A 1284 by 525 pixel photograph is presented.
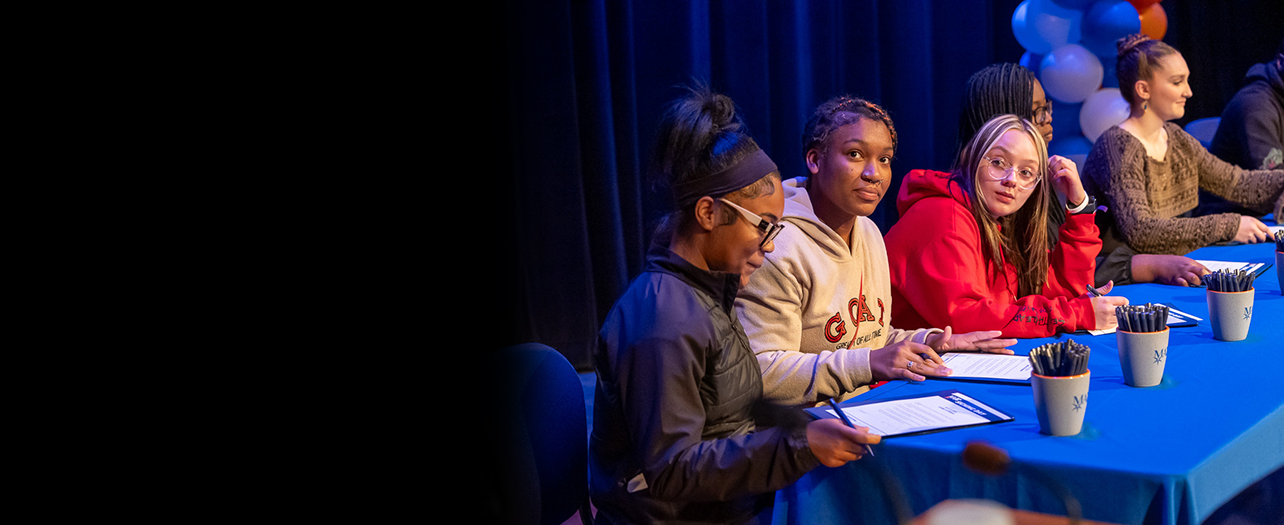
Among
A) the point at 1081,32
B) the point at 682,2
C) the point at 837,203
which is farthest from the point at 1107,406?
the point at 1081,32

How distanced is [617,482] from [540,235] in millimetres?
2487

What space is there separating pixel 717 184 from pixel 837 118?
0.60 meters

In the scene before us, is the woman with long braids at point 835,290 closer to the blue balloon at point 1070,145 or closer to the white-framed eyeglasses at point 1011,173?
the white-framed eyeglasses at point 1011,173

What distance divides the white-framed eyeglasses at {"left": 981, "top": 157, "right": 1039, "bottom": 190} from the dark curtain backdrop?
5.34 ft

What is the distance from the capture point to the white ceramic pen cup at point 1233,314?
170 centimetres

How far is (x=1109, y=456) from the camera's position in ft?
3.64

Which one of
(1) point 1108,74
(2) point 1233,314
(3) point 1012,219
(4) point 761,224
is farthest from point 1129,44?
(4) point 761,224

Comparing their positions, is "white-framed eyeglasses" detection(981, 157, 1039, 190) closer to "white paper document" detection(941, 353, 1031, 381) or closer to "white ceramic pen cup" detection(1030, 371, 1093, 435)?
"white paper document" detection(941, 353, 1031, 381)

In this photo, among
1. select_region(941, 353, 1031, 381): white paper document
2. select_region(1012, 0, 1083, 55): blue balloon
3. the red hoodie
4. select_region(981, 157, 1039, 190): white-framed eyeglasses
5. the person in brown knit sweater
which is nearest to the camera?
select_region(941, 353, 1031, 381): white paper document

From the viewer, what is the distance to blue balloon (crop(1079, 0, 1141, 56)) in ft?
13.5

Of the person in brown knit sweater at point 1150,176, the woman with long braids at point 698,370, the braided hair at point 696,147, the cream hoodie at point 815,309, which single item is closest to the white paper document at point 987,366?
the cream hoodie at point 815,309

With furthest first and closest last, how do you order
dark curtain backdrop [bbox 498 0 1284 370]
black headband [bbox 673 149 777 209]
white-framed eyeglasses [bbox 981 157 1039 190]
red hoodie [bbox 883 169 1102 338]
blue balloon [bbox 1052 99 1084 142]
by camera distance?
blue balloon [bbox 1052 99 1084 142] → dark curtain backdrop [bbox 498 0 1284 370] → white-framed eyeglasses [bbox 981 157 1039 190] → red hoodie [bbox 883 169 1102 338] → black headband [bbox 673 149 777 209]

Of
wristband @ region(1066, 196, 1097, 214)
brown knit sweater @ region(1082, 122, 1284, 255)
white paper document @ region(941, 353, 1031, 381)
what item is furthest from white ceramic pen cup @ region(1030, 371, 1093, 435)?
brown knit sweater @ region(1082, 122, 1284, 255)

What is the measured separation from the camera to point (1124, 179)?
2969 mm
